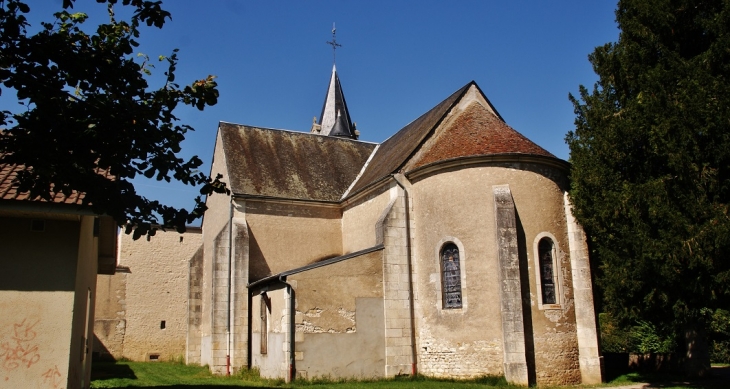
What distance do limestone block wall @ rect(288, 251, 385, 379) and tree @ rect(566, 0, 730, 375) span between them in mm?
5916

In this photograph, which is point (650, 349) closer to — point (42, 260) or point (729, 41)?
point (729, 41)

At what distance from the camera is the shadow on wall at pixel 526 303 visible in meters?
14.7

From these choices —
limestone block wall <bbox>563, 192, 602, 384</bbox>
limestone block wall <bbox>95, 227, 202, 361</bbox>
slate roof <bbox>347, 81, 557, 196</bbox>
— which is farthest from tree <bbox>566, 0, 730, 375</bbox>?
limestone block wall <bbox>95, 227, 202, 361</bbox>

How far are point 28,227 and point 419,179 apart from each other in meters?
11.2

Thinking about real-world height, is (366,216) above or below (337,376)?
above

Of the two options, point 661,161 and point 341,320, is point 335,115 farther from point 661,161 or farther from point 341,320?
point 661,161

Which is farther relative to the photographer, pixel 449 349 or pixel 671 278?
pixel 449 349

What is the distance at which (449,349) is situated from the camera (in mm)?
15453

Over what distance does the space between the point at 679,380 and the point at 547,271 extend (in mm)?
4564

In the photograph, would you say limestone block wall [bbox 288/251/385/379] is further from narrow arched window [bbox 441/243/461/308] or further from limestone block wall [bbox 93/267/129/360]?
limestone block wall [bbox 93/267/129/360]

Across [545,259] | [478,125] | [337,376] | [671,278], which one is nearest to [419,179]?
[478,125]

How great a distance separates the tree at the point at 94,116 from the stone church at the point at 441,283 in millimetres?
9393

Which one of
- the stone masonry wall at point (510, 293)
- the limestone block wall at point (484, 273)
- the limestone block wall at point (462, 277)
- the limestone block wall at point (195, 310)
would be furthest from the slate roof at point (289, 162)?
the stone masonry wall at point (510, 293)

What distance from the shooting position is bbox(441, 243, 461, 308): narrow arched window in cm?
1580
